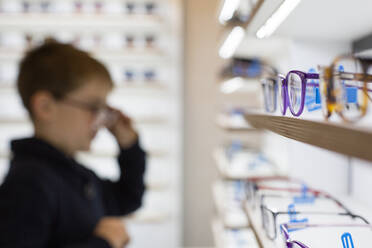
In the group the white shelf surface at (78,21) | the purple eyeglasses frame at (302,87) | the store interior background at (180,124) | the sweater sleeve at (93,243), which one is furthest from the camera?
the store interior background at (180,124)

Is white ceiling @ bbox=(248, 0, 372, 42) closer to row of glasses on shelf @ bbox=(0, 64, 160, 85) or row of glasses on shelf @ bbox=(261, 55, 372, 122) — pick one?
row of glasses on shelf @ bbox=(261, 55, 372, 122)

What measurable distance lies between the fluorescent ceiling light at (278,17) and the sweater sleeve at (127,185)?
924mm

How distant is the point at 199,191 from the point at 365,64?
3.09 metres

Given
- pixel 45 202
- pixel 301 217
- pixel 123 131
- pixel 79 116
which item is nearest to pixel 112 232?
pixel 45 202

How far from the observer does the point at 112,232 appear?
3.85 ft

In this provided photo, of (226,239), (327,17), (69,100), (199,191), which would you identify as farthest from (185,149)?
(327,17)

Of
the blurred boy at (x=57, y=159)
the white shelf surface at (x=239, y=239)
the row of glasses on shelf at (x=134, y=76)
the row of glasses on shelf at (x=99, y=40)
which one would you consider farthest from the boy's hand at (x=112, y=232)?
the row of glasses on shelf at (x=99, y=40)

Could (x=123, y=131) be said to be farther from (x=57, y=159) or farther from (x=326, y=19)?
(x=326, y=19)

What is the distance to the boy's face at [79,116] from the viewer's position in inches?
49.6

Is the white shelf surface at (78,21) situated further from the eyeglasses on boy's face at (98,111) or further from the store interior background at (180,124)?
the eyeglasses on boy's face at (98,111)

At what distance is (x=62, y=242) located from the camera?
3.70 feet

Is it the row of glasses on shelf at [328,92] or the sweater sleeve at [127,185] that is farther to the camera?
the sweater sleeve at [127,185]

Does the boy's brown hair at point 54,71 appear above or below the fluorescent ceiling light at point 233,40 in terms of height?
below

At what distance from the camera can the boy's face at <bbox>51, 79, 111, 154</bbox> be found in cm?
126
